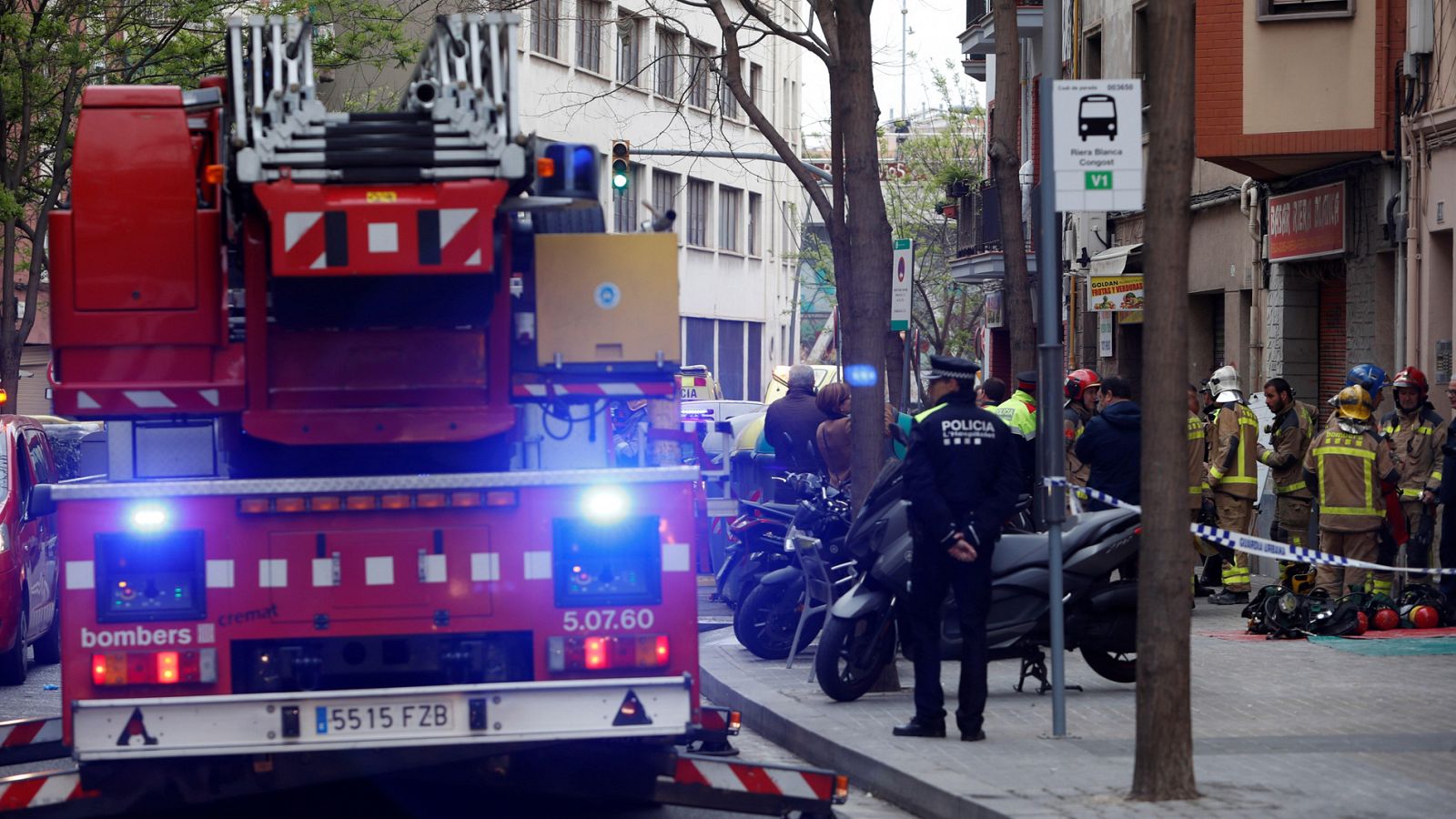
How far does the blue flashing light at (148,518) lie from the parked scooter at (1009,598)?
4656mm

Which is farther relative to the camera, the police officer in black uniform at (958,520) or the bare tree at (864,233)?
the bare tree at (864,233)

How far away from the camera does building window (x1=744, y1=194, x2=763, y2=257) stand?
65.4m

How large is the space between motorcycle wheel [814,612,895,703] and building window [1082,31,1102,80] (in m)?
21.1

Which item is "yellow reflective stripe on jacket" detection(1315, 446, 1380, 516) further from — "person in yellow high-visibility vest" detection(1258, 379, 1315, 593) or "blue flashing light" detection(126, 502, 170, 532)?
"blue flashing light" detection(126, 502, 170, 532)

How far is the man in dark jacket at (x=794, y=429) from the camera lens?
673 inches

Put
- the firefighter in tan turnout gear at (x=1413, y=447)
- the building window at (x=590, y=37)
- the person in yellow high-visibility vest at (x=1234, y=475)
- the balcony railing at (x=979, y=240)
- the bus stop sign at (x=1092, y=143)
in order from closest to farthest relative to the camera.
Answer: the bus stop sign at (x=1092, y=143)
the firefighter in tan turnout gear at (x=1413, y=447)
the person in yellow high-visibility vest at (x=1234, y=475)
the balcony railing at (x=979, y=240)
the building window at (x=590, y=37)

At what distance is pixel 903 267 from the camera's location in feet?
56.2

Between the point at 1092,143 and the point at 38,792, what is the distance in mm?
5241

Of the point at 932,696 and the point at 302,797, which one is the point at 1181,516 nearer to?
the point at 932,696

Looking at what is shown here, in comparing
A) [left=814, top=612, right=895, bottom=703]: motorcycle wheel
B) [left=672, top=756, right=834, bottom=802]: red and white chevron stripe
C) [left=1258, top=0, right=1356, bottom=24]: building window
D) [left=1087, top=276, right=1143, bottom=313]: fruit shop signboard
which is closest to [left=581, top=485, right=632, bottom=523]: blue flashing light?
[left=672, top=756, right=834, bottom=802]: red and white chevron stripe

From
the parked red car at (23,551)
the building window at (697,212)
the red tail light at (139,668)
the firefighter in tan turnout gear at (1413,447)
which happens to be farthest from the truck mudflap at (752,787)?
the building window at (697,212)

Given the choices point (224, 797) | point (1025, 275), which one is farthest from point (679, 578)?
point (1025, 275)

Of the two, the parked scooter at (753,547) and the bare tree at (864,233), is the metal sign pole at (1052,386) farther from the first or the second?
the parked scooter at (753,547)

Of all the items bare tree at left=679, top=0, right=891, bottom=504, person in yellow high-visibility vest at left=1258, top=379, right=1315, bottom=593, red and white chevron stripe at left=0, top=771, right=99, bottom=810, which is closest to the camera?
red and white chevron stripe at left=0, top=771, right=99, bottom=810
